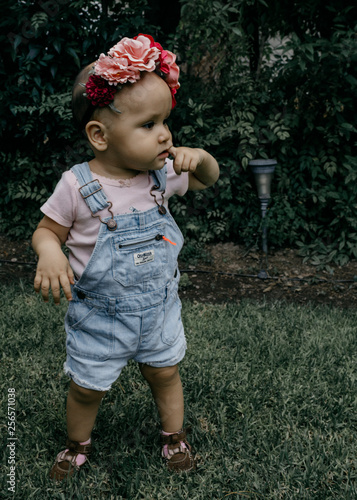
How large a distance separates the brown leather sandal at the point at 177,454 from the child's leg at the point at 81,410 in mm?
319

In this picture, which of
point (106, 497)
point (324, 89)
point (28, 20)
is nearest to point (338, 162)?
point (324, 89)

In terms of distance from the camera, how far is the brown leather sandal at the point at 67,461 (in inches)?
80.8

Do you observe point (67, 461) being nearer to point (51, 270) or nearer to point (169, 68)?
point (51, 270)

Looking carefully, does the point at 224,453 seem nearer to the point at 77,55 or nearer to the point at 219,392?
the point at 219,392

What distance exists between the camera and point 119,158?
5.74 ft

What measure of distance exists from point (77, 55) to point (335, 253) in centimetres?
289

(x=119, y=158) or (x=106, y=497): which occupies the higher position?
(x=119, y=158)

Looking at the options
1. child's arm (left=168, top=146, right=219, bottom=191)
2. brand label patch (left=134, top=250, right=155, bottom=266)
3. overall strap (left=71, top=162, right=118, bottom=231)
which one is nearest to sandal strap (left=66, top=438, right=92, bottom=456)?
brand label patch (left=134, top=250, right=155, bottom=266)

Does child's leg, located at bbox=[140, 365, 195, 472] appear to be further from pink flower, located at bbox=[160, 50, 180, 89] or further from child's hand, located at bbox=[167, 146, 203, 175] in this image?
pink flower, located at bbox=[160, 50, 180, 89]

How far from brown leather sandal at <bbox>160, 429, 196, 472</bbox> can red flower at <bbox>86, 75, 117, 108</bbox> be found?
129 centimetres

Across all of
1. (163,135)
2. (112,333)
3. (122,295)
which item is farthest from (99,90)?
(112,333)

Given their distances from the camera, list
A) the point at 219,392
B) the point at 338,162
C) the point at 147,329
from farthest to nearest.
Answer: the point at 338,162 < the point at 219,392 < the point at 147,329

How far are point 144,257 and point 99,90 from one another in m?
0.54

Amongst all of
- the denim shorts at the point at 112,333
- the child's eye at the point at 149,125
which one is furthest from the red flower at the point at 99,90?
the denim shorts at the point at 112,333
